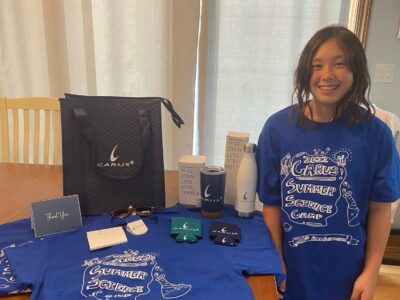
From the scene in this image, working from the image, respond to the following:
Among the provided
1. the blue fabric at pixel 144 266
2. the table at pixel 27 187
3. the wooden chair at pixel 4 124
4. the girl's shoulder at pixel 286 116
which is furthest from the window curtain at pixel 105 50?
the blue fabric at pixel 144 266

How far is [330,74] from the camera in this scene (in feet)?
2.94

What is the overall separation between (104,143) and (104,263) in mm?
347

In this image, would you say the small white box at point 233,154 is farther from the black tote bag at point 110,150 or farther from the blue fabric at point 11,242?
the blue fabric at point 11,242

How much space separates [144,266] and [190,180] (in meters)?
0.36

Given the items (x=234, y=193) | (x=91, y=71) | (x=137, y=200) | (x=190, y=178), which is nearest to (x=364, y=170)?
(x=234, y=193)

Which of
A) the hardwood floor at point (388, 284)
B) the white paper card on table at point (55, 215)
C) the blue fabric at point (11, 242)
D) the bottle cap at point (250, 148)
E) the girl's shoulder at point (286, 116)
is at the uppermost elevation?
the girl's shoulder at point (286, 116)

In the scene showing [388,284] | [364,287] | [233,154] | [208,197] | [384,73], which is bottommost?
[388,284]

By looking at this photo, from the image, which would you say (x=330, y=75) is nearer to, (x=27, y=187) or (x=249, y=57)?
(x=27, y=187)

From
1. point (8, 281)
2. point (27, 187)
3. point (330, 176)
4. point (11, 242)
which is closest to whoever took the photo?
point (8, 281)

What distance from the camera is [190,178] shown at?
1049mm

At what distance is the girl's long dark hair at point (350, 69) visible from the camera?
35.0 inches

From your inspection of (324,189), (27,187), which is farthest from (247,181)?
(27,187)

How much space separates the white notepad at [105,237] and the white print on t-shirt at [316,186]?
472 millimetres

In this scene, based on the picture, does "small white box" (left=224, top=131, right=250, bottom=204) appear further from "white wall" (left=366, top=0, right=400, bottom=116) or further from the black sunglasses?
"white wall" (left=366, top=0, right=400, bottom=116)
